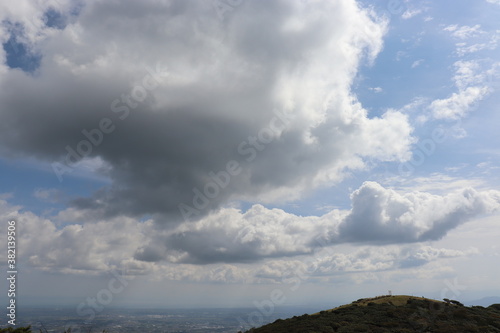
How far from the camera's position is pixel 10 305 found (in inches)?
1483

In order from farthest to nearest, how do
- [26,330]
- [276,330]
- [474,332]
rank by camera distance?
[276,330] < [474,332] < [26,330]

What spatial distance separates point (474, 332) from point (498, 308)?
36517mm

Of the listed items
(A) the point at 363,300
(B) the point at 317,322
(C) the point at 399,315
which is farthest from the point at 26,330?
(A) the point at 363,300

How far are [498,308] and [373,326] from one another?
45708 mm

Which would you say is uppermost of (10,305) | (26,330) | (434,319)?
(10,305)

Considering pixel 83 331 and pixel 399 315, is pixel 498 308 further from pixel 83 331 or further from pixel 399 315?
pixel 83 331

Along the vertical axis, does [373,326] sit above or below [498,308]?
above

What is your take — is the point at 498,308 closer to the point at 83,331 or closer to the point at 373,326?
the point at 373,326

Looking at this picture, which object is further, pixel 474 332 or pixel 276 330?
pixel 276 330

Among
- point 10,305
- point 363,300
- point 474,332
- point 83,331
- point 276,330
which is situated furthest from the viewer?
point 363,300

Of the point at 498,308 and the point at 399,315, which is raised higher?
the point at 399,315

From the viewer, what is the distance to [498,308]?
69.2 m

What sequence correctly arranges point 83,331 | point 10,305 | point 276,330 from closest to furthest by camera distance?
1. point 83,331
2. point 10,305
3. point 276,330

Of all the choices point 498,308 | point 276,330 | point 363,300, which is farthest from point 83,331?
point 498,308
